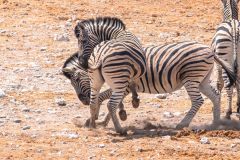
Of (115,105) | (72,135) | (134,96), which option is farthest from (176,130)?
(72,135)

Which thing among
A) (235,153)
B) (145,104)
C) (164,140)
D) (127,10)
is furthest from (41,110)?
(127,10)

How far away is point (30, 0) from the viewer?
20844mm

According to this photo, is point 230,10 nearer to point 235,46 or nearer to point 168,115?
point 235,46

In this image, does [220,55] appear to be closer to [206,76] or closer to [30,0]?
[206,76]

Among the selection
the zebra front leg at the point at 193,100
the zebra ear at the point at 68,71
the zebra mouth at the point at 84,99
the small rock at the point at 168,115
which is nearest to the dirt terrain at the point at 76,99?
the small rock at the point at 168,115

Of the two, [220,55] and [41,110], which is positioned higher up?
[220,55]

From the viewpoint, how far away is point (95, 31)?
11578mm

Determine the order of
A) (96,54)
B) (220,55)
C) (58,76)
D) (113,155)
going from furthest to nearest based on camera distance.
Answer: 1. (58,76)
2. (220,55)
3. (96,54)
4. (113,155)

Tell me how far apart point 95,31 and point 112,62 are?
1071mm

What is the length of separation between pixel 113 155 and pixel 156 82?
76.9 inches

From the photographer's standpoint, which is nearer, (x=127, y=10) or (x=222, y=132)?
(x=222, y=132)

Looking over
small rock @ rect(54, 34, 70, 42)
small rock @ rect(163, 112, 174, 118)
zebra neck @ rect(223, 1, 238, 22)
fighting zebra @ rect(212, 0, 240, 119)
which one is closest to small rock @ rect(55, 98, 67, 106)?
small rock @ rect(163, 112, 174, 118)

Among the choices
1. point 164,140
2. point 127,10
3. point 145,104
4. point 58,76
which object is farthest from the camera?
point 127,10

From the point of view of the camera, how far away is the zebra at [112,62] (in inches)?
420
